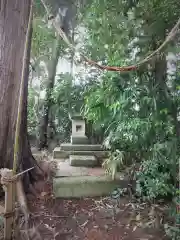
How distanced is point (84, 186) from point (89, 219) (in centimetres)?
51

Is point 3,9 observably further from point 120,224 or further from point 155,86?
point 120,224

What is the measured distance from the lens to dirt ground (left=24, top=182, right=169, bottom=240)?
2312 mm

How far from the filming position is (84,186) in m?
3.05

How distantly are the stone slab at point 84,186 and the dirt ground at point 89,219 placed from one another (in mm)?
75

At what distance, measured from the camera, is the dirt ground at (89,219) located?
7.59 feet

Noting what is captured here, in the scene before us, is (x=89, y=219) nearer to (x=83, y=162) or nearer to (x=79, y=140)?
(x=83, y=162)

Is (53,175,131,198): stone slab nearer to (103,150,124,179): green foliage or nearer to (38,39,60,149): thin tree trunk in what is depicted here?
(103,150,124,179): green foliage

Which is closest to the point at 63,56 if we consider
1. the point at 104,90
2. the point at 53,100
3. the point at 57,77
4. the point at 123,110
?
the point at 57,77

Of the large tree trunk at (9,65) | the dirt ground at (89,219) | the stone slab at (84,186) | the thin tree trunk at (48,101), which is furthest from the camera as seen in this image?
the thin tree trunk at (48,101)

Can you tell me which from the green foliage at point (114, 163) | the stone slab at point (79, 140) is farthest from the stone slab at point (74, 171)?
the stone slab at point (79, 140)

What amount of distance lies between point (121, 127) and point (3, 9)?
183cm

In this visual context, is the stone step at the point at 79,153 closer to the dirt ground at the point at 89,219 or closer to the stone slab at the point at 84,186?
the stone slab at the point at 84,186

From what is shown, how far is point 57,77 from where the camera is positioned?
5.85 meters

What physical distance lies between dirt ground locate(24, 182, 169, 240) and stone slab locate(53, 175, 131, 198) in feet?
0.25
